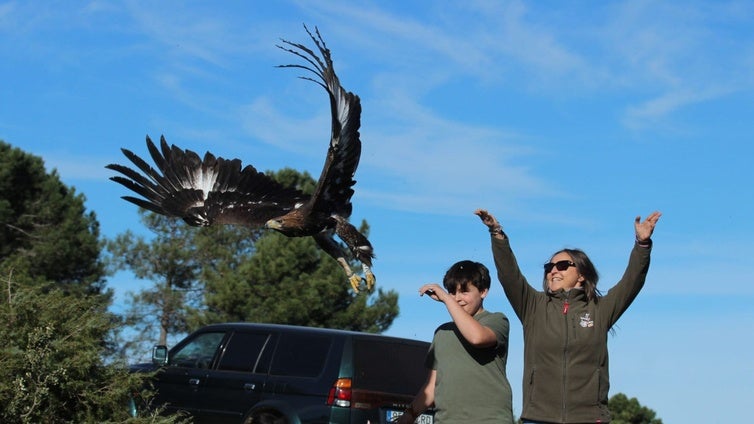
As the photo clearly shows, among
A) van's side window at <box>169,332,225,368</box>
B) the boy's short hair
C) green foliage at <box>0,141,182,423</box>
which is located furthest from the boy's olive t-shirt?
van's side window at <box>169,332,225,368</box>

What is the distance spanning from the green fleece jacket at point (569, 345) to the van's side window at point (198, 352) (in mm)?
6317

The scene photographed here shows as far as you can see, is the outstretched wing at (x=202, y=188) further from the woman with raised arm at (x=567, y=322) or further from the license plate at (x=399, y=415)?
the woman with raised arm at (x=567, y=322)

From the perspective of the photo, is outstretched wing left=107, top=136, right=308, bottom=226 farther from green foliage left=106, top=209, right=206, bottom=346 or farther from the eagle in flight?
green foliage left=106, top=209, right=206, bottom=346

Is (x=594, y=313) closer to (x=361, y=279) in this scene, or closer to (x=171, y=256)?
(x=361, y=279)

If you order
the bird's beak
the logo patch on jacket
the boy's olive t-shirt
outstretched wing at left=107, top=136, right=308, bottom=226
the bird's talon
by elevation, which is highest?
outstretched wing at left=107, top=136, right=308, bottom=226

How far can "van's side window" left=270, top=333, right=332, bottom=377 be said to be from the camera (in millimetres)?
9602

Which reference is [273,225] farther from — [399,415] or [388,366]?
[399,415]

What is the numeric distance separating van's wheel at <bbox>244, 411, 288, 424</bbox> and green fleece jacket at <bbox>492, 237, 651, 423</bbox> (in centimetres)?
514

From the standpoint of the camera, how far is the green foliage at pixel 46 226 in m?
34.8

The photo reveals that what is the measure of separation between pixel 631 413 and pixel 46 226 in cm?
2416

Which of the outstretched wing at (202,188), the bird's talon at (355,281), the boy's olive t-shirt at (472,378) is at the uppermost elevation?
the outstretched wing at (202,188)

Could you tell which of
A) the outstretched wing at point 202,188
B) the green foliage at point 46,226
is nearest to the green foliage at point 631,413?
the outstretched wing at point 202,188

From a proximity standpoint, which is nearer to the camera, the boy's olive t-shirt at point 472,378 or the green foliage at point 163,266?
the boy's olive t-shirt at point 472,378


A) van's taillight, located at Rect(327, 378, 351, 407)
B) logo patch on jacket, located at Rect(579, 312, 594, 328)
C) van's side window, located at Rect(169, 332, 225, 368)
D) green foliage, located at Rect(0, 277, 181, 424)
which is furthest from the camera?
van's side window, located at Rect(169, 332, 225, 368)
